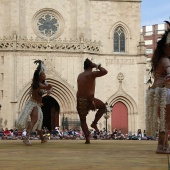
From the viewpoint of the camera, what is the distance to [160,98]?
32.3 feet

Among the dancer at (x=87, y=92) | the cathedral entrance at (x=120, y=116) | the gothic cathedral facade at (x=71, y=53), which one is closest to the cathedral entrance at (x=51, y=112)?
the gothic cathedral facade at (x=71, y=53)

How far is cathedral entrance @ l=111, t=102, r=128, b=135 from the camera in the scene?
151 feet

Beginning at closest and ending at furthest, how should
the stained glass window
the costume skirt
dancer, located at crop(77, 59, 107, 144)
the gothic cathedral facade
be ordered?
the costume skirt
dancer, located at crop(77, 59, 107, 144)
the gothic cathedral facade
the stained glass window

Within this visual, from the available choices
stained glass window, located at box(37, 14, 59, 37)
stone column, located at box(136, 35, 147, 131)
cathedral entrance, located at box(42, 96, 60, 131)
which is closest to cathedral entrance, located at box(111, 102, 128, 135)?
stone column, located at box(136, 35, 147, 131)

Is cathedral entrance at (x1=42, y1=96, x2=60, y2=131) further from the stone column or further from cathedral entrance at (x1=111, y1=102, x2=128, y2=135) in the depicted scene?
the stone column

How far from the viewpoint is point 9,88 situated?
42781mm

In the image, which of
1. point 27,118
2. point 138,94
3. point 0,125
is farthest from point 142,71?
point 27,118

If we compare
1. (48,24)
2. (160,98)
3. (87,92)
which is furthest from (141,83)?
(160,98)

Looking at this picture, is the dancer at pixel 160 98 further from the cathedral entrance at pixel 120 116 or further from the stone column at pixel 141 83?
the cathedral entrance at pixel 120 116

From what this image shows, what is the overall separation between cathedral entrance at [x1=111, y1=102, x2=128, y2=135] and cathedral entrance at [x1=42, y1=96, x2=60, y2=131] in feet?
15.8

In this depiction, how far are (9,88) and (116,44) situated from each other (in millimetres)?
10113

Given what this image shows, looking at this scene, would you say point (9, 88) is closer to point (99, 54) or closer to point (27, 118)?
point (99, 54)

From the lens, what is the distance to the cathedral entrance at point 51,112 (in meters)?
46.5

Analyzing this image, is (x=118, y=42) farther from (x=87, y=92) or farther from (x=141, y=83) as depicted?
(x=87, y=92)
